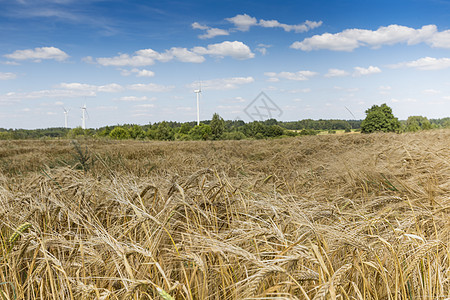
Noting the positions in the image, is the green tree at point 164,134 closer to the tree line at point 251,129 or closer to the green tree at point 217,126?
the tree line at point 251,129

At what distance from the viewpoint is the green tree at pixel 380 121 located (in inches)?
1662

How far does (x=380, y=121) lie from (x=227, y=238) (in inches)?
1824

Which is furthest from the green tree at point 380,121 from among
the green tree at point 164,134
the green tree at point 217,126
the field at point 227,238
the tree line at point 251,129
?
the field at point 227,238

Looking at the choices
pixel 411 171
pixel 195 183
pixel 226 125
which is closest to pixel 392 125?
pixel 226 125

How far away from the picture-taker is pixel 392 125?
43562 mm

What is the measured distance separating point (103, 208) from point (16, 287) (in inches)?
37.8

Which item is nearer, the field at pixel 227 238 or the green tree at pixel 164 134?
the field at pixel 227 238

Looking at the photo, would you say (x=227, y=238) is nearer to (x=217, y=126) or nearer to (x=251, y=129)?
(x=251, y=129)

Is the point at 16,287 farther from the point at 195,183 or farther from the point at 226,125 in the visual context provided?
the point at 226,125

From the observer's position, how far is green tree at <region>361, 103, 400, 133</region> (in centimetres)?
4222

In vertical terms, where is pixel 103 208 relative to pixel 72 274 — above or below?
above

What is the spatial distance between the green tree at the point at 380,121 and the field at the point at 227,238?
4069cm

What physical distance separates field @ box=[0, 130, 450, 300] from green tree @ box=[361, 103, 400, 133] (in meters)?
40.7

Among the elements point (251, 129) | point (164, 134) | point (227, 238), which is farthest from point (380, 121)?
point (227, 238)
